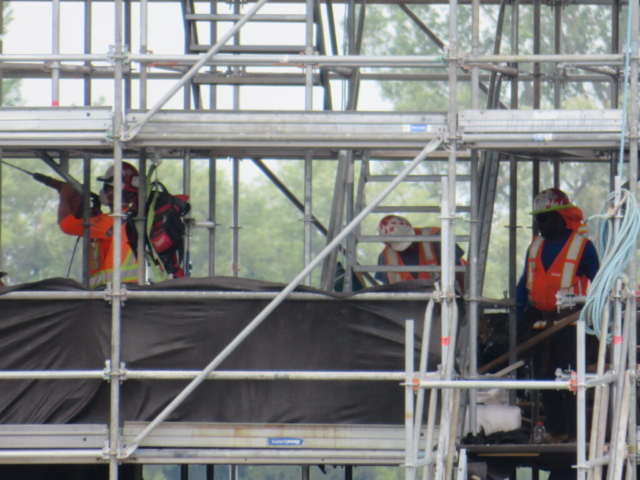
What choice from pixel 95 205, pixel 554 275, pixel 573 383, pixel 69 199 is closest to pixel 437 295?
pixel 573 383

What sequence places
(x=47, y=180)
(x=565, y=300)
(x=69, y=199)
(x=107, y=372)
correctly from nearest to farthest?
(x=107, y=372) < (x=565, y=300) < (x=47, y=180) < (x=69, y=199)

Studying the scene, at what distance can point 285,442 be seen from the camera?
8992 mm

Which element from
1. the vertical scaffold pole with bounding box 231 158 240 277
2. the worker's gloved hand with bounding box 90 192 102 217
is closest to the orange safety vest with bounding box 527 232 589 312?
the vertical scaffold pole with bounding box 231 158 240 277

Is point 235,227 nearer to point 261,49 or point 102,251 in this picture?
point 102,251

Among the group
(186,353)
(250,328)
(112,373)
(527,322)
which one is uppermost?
(250,328)

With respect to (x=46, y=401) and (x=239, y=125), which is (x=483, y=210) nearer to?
(x=239, y=125)

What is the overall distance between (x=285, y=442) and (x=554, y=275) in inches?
117

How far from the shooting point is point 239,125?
9000 mm

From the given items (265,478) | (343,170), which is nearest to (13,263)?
(265,478)

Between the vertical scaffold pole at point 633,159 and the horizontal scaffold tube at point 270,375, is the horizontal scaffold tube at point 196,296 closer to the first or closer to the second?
the horizontal scaffold tube at point 270,375

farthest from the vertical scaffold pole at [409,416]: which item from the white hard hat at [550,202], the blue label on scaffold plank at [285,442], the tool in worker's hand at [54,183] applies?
the tool in worker's hand at [54,183]

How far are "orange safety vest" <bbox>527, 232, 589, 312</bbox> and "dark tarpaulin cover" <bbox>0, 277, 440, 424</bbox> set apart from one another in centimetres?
192

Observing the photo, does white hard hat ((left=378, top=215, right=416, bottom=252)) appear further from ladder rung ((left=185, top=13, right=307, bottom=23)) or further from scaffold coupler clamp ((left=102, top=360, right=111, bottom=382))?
scaffold coupler clamp ((left=102, top=360, right=111, bottom=382))

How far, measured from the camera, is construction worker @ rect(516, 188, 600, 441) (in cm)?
1034
